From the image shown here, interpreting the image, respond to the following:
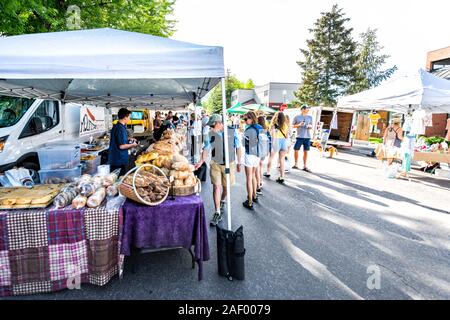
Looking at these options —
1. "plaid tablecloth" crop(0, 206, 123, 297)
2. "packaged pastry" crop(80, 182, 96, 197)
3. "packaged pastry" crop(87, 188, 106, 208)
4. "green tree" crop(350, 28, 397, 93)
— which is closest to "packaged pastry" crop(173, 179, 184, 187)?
"plaid tablecloth" crop(0, 206, 123, 297)

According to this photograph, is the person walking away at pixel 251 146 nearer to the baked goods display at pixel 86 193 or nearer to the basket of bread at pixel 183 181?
the basket of bread at pixel 183 181

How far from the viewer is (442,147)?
8.25m

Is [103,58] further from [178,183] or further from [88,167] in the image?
[88,167]

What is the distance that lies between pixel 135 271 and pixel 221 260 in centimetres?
103

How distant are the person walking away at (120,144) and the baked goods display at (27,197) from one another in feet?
5.61

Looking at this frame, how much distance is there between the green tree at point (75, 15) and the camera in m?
4.96

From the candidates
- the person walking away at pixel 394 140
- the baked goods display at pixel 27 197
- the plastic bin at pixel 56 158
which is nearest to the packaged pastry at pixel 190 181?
the baked goods display at pixel 27 197

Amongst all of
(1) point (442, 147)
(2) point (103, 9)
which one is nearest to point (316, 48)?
(1) point (442, 147)

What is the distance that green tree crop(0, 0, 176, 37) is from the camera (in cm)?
496

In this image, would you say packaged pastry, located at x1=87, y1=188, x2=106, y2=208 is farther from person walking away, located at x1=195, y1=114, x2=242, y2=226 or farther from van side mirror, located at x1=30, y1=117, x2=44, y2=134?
van side mirror, located at x1=30, y1=117, x2=44, y2=134

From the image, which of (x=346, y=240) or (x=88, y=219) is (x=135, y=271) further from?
(x=346, y=240)

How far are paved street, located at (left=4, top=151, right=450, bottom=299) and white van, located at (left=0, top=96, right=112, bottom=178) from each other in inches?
151

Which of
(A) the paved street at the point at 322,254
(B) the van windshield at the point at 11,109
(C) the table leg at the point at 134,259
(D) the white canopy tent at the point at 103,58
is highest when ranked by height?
(D) the white canopy tent at the point at 103,58

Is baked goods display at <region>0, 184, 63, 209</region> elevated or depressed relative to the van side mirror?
depressed
